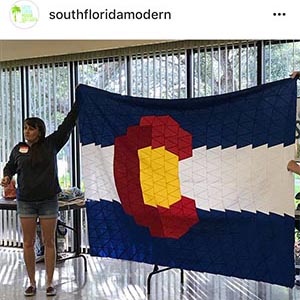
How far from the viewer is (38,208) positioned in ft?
12.7

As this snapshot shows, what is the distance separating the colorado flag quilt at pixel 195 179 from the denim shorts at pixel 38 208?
0.28m

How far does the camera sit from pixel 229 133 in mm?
3473

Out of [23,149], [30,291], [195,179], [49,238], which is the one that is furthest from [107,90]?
[30,291]

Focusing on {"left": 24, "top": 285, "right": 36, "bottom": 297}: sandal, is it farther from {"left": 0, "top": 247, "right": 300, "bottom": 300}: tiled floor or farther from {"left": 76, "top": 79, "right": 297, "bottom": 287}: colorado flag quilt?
{"left": 76, "top": 79, "right": 297, "bottom": 287}: colorado flag quilt

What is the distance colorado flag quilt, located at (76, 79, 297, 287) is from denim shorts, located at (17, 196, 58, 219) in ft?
0.92

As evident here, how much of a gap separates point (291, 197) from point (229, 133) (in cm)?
56

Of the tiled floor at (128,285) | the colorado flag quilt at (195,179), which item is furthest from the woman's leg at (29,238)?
the colorado flag quilt at (195,179)

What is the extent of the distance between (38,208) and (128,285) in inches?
40.3

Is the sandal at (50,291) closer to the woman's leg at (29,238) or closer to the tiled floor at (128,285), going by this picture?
the tiled floor at (128,285)

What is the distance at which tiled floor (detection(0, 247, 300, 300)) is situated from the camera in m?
4.02
